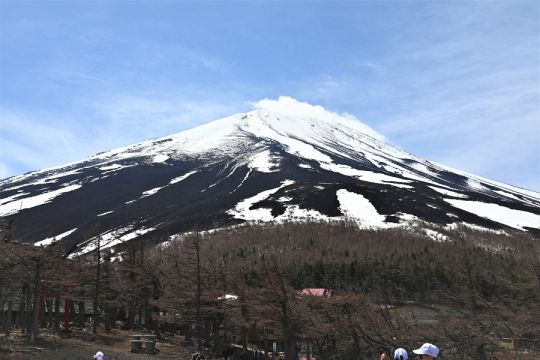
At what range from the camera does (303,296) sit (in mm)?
29656

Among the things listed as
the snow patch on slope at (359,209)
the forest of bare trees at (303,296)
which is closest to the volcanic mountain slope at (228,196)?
the snow patch on slope at (359,209)

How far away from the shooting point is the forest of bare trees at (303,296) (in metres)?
23.3

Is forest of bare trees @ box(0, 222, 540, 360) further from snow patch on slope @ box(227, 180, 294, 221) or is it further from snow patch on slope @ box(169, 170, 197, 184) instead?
snow patch on slope @ box(169, 170, 197, 184)

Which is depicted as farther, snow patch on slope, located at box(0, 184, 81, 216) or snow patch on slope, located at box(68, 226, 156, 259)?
snow patch on slope, located at box(0, 184, 81, 216)

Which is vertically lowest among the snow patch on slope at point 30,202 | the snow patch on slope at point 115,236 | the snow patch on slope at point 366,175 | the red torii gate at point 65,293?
the red torii gate at point 65,293

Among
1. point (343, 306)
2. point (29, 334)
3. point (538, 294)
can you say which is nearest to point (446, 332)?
point (343, 306)

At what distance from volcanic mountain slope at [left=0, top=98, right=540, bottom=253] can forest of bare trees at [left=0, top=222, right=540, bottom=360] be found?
61.1ft

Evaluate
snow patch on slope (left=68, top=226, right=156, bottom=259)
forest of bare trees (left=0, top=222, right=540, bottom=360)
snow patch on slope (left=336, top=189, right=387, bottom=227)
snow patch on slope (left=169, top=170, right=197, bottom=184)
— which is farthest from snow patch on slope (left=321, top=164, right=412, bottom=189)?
snow patch on slope (left=68, top=226, right=156, bottom=259)

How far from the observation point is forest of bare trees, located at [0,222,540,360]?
76.5ft

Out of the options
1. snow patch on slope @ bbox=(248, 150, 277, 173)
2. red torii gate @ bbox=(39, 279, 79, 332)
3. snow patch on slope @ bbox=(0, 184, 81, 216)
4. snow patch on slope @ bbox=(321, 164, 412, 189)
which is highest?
snow patch on slope @ bbox=(248, 150, 277, 173)

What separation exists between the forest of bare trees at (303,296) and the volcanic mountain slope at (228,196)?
18617 mm

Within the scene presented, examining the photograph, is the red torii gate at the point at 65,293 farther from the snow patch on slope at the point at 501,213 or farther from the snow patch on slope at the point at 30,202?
the snow patch on slope at the point at 30,202

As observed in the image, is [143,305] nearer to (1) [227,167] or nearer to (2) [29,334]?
(2) [29,334]

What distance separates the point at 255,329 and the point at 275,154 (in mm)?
146193
